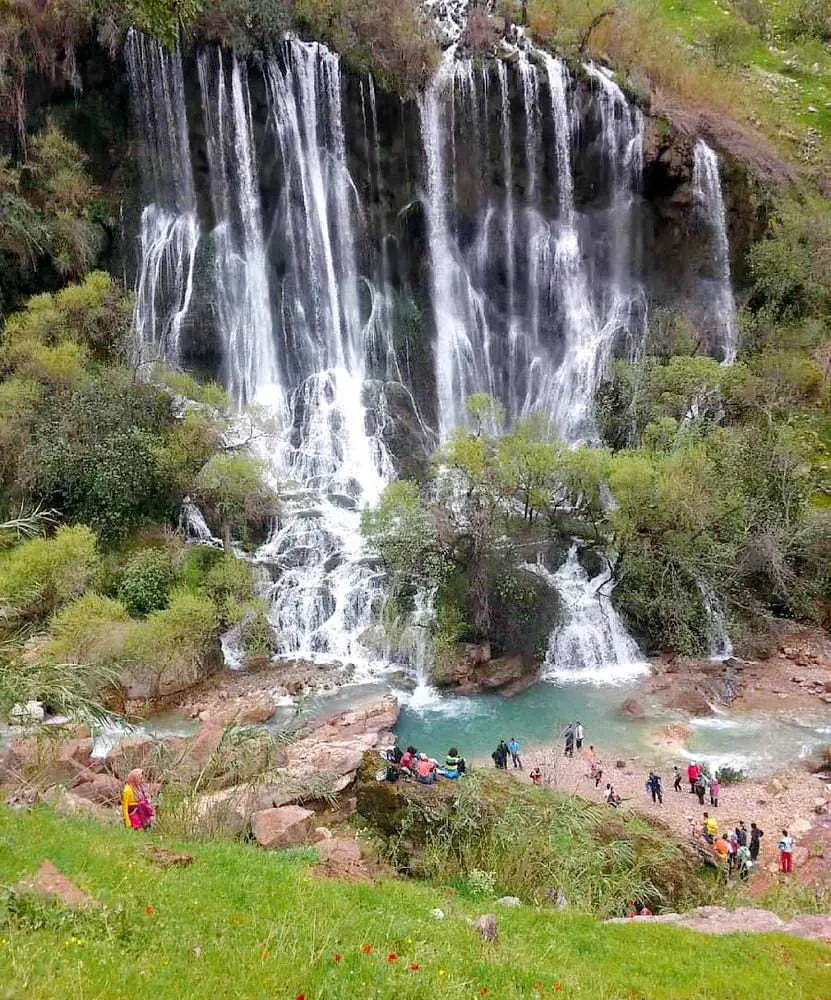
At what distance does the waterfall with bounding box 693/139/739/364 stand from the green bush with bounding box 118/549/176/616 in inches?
1083

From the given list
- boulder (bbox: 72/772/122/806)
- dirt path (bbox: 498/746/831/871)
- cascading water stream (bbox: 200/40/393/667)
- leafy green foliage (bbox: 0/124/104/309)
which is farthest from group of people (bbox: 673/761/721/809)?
leafy green foliage (bbox: 0/124/104/309)

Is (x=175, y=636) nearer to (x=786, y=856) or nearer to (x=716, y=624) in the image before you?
(x=786, y=856)

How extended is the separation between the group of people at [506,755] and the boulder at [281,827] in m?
6.33

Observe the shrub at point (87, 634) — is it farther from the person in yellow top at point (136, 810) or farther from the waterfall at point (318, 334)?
the person in yellow top at point (136, 810)

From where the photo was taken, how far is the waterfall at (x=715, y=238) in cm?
3553

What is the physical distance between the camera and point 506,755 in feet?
59.8

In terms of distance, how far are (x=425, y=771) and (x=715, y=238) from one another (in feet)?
105

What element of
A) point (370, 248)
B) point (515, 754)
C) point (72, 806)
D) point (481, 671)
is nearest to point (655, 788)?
point (515, 754)

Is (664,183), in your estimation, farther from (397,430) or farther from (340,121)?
(397,430)

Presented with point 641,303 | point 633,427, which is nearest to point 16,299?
point 633,427

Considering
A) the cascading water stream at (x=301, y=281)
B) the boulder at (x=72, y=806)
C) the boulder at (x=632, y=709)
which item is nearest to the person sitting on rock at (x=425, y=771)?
the boulder at (x=72, y=806)

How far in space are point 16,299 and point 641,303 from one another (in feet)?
94.9

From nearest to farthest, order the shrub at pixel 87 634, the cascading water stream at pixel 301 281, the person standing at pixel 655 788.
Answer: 1. the person standing at pixel 655 788
2. the shrub at pixel 87 634
3. the cascading water stream at pixel 301 281

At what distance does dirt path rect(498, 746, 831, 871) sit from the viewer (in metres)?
16.0
